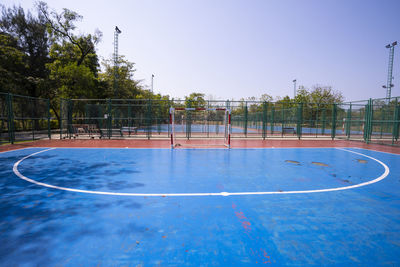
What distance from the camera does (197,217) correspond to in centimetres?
379

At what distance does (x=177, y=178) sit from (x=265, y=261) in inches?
153

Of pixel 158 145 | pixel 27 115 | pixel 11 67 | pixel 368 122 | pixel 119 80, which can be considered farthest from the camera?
pixel 119 80

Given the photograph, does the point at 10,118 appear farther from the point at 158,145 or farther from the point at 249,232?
the point at 249,232

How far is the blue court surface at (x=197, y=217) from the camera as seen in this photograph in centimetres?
274

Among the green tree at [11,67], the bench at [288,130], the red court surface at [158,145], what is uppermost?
the green tree at [11,67]

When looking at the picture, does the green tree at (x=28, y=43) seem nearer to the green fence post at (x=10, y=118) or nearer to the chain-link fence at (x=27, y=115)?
the chain-link fence at (x=27, y=115)

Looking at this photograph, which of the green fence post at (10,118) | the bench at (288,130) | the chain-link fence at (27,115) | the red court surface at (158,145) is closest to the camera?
the red court surface at (158,145)

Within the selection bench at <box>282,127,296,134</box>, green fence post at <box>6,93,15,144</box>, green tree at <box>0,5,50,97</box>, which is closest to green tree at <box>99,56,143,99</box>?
green tree at <box>0,5,50,97</box>

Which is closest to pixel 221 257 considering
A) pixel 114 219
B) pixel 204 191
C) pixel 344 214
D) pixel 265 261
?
pixel 265 261

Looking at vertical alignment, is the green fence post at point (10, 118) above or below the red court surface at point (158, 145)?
above

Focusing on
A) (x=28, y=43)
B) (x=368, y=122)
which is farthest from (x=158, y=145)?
(x=28, y=43)

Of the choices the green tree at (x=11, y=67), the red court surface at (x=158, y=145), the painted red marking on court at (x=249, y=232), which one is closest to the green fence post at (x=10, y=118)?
the red court surface at (x=158, y=145)

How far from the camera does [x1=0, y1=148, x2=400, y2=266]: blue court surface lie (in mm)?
2738

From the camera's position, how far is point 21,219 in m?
3.66
